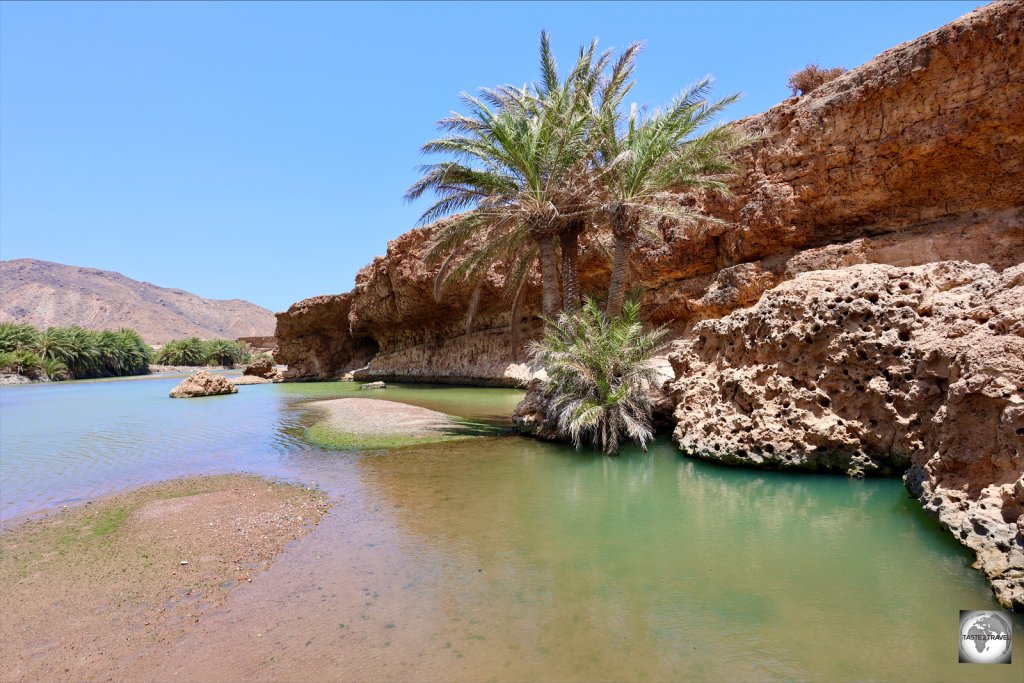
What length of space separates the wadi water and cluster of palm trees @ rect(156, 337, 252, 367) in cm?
6802

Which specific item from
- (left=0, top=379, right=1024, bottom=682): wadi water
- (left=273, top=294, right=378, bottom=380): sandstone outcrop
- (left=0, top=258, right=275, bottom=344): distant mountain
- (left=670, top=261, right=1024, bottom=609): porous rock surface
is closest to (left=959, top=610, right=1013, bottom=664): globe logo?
(left=0, top=379, right=1024, bottom=682): wadi water

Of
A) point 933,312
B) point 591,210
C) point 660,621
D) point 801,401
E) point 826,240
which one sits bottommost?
point 660,621

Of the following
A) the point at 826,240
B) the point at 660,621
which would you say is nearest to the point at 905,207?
the point at 826,240

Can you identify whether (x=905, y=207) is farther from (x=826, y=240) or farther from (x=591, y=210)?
(x=591, y=210)

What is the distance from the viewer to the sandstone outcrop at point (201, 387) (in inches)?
960

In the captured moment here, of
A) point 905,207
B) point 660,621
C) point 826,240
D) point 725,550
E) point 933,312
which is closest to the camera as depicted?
point 660,621

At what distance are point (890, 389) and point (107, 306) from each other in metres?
137

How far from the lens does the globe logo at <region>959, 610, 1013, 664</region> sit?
2.95 meters

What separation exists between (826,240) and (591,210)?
902 centimetres

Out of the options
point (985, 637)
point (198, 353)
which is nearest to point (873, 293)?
point (985, 637)

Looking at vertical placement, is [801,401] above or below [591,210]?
below

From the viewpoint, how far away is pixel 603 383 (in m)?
9.31

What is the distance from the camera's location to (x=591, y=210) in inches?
466

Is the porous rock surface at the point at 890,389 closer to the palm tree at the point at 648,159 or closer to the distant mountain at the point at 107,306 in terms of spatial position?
the palm tree at the point at 648,159
